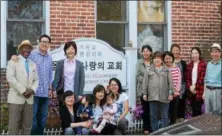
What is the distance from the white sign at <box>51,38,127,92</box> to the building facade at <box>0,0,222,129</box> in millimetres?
484

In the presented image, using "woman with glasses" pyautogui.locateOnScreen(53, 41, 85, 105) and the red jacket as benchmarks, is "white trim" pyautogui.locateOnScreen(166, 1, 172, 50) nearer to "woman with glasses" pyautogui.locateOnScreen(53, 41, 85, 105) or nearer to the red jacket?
the red jacket

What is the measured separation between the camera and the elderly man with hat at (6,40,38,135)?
8.38 metres

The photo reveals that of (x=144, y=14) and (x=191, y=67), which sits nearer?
(x=191, y=67)

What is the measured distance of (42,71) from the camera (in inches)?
350

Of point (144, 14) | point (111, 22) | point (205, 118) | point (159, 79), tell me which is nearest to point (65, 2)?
point (111, 22)

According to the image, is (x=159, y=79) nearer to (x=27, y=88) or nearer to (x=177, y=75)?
(x=177, y=75)

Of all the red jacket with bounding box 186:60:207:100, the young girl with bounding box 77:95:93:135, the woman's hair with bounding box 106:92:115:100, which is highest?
the red jacket with bounding box 186:60:207:100

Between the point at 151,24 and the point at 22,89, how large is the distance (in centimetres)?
432

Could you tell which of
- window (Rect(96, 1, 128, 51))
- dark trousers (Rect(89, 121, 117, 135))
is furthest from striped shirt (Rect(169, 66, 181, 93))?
window (Rect(96, 1, 128, 51))

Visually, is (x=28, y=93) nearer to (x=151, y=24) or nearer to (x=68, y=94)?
(x=68, y=94)

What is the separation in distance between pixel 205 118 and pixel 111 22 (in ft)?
18.5

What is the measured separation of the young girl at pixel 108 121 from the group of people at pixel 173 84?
84cm

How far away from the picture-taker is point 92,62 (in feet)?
33.2

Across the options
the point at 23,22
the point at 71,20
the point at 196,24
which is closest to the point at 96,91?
the point at 71,20
